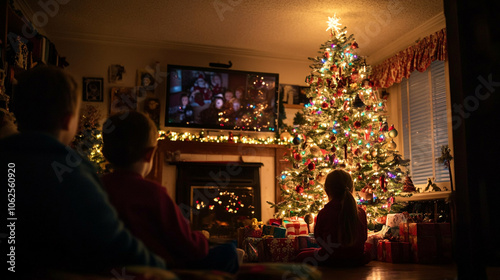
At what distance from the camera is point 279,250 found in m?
3.87

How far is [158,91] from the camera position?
20.4 feet

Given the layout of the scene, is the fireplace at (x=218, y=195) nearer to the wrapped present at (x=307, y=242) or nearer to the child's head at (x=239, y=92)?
the child's head at (x=239, y=92)

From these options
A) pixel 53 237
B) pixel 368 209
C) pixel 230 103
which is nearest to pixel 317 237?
pixel 368 209

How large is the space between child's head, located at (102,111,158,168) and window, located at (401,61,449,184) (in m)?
4.97

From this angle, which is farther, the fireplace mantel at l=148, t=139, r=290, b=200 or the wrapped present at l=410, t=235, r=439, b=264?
the fireplace mantel at l=148, t=139, r=290, b=200

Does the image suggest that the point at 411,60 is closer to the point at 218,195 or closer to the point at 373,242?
the point at 373,242

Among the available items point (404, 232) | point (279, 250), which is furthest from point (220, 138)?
point (404, 232)

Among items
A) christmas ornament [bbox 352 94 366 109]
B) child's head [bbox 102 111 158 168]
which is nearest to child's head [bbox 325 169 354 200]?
christmas ornament [bbox 352 94 366 109]

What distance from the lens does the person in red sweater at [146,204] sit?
1.04 metres

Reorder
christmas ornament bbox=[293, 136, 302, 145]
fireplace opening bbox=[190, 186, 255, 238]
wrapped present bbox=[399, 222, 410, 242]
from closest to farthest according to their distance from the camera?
wrapped present bbox=[399, 222, 410, 242], christmas ornament bbox=[293, 136, 302, 145], fireplace opening bbox=[190, 186, 255, 238]

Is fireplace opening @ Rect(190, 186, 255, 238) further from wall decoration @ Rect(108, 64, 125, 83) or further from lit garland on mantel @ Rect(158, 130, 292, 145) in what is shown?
wall decoration @ Rect(108, 64, 125, 83)

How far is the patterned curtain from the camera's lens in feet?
16.9

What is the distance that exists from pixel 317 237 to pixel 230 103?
343cm

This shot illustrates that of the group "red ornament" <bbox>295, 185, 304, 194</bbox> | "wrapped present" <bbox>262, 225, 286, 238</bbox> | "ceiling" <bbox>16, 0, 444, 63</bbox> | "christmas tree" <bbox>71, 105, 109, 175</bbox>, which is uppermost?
"ceiling" <bbox>16, 0, 444, 63</bbox>
